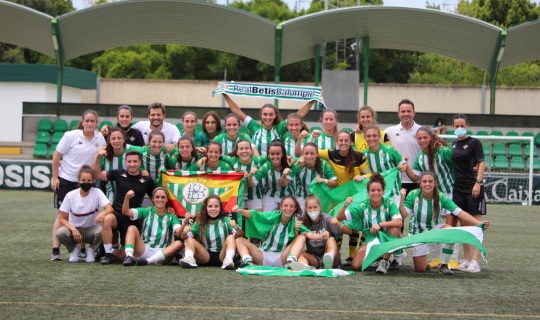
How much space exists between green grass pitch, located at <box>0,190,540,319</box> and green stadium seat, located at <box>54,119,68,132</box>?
14377mm

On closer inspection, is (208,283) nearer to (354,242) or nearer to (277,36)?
(354,242)

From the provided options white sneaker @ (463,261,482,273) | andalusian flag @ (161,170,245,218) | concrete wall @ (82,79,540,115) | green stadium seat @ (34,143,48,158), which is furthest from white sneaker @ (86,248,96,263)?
concrete wall @ (82,79,540,115)

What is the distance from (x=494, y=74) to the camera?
25.6 meters

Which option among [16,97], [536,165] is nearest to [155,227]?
[536,165]

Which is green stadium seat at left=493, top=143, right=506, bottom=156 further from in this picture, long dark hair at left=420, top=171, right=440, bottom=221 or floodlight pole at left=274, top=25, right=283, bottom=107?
long dark hair at left=420, top=171, right=440, bottom=221

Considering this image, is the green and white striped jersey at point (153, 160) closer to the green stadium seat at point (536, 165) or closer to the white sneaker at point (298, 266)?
the white sneaker at point (298, 266)

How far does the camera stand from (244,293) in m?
6.88

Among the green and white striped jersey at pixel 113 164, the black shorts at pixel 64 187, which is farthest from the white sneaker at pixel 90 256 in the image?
the black shorts at pixel 64 187

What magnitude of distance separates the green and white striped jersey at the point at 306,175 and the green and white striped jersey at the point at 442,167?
0.90m

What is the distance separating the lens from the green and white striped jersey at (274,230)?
28.5 ft

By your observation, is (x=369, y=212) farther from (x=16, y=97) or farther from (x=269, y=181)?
(x=16, y=97)

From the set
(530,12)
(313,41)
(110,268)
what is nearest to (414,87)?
(530,12)

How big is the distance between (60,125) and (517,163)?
11.7m

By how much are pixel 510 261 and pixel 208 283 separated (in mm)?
3820
